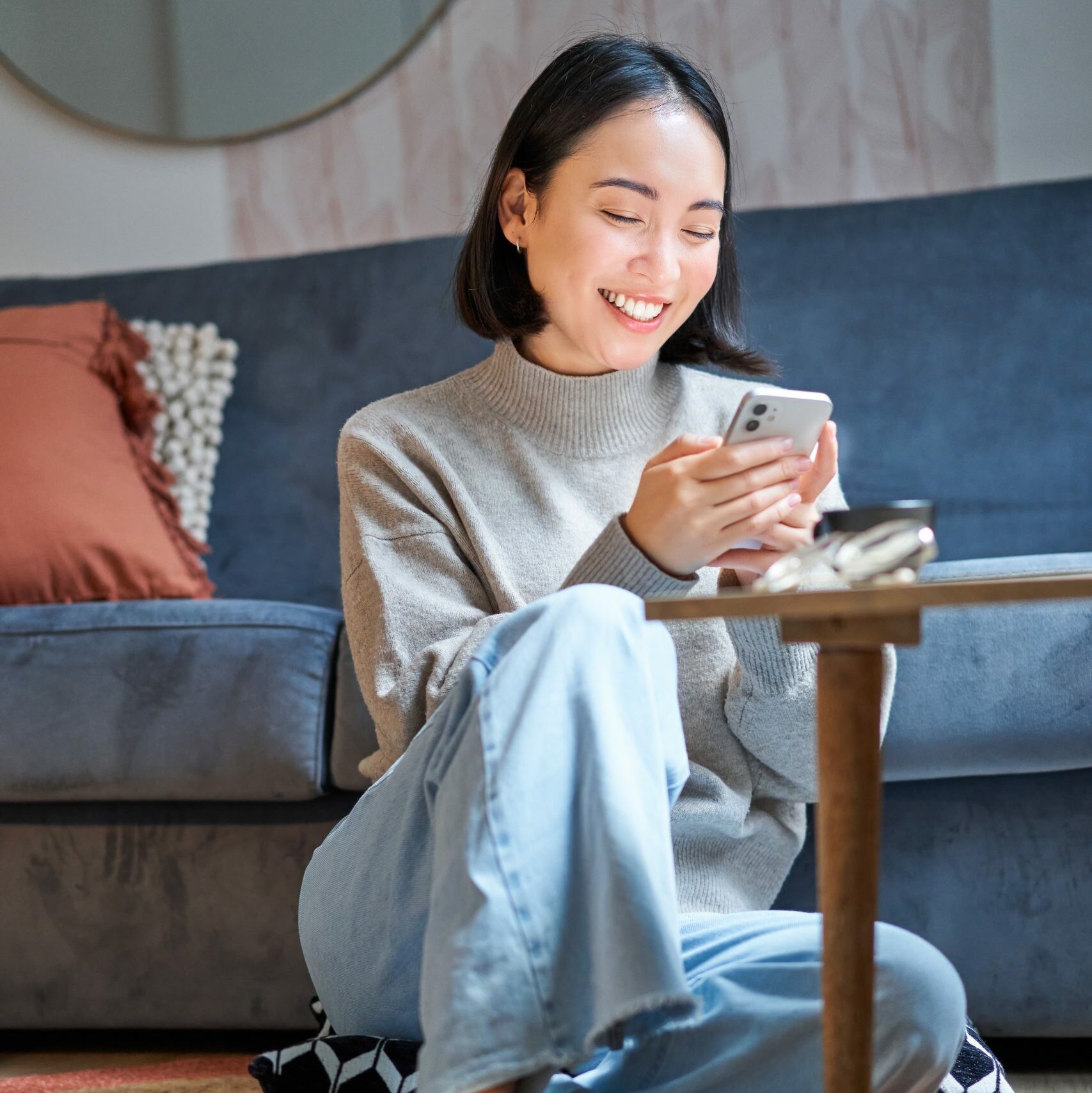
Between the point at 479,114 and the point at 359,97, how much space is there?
0.24m

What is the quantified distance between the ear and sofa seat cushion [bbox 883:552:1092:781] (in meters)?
0.51

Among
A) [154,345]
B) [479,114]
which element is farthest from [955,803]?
[479,114]

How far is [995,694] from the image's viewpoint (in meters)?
1.17

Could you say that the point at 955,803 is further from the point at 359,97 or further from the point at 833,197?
the point at 359,97

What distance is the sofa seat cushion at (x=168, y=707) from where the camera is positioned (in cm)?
130

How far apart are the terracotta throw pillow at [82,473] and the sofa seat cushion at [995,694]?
102 centimetres

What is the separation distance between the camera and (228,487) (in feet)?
6.39

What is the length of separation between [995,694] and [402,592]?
1.80ft

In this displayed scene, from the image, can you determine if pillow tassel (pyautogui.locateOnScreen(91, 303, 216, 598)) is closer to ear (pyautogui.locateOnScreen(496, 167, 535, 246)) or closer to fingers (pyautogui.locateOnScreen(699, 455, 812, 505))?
ear (pyautogui.locateOnScreen(496, 167, 535, 246))

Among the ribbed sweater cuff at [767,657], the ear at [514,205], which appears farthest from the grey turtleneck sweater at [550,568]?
the ear at [514,205]

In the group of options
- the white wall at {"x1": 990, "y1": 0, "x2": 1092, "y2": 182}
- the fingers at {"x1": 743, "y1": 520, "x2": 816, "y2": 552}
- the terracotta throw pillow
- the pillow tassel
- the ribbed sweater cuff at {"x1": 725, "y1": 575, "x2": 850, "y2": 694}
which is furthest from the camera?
the white wall at {"x1": 990, "y1": 0, "x2": 1092, "y2": 182}

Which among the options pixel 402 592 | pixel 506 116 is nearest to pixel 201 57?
pixel 506 116

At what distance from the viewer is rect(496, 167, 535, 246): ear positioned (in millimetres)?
1242

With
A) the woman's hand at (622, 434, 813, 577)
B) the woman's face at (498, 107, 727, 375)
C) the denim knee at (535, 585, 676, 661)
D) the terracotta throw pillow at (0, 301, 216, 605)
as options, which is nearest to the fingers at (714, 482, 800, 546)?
the woman's hand at (622, 434, 813, 577)
